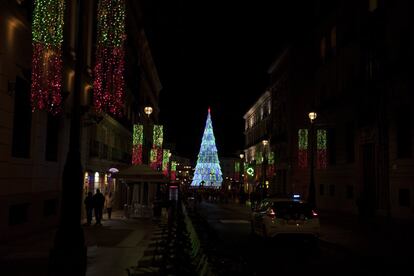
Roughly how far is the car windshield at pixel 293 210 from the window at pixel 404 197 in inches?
586

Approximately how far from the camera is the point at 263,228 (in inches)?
843

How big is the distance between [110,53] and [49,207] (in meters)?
7.02

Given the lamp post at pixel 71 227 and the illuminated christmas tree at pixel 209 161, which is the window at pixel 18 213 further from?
the illuminated christmas tree at pixel 209 161

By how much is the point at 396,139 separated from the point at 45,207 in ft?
69.8

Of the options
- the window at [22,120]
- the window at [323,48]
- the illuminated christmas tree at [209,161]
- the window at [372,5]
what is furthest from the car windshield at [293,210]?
the illuminated christmas tree at [209,161]

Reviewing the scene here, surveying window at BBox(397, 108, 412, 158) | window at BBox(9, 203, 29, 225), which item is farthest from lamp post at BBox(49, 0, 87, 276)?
window at BBox(397, 108, 412, 158)

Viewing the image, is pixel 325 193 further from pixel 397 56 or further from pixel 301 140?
pixel 397 56

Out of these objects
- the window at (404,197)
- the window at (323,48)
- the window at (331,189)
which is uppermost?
the window at (323,48)

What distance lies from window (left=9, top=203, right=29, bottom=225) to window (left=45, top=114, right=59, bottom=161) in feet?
12.8

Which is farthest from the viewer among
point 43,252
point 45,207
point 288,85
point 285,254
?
point 288,85

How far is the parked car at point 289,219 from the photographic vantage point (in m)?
20.4

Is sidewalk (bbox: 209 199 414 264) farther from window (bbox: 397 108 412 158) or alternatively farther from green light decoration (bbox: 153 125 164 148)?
green light decoration (bbox: 153 125 164 148)

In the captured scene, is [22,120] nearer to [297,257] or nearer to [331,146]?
[297,257]

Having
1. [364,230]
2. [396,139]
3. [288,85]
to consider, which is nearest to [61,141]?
[364,230]
